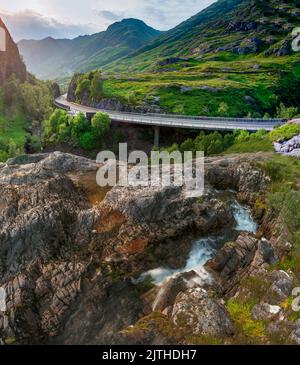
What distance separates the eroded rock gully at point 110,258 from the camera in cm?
3594

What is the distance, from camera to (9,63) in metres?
172

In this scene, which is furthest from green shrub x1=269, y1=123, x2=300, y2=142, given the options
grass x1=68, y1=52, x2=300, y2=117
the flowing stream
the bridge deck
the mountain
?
the mountain

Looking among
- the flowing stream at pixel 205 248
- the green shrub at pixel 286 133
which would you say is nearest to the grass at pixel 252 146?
the green shrub at pixel 286 133

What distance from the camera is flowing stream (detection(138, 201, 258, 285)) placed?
1656 inches

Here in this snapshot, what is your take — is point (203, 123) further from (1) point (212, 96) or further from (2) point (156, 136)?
(1) point (212, 96)

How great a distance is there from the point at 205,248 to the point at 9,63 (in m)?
161

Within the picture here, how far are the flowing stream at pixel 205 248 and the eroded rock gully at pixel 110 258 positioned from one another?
949mm

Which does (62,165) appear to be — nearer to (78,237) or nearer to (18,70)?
(78,237)

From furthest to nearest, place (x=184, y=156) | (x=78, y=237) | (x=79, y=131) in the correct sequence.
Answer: (x=79, y=131) → (x=184, y=156) → (x=78, y=237)

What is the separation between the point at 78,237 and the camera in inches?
1780

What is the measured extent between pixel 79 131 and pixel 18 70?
9282 centimetres

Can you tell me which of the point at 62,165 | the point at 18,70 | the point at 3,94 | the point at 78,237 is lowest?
the point at 78,237

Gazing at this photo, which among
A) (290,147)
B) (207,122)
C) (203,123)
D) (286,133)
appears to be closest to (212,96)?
(207,122)
